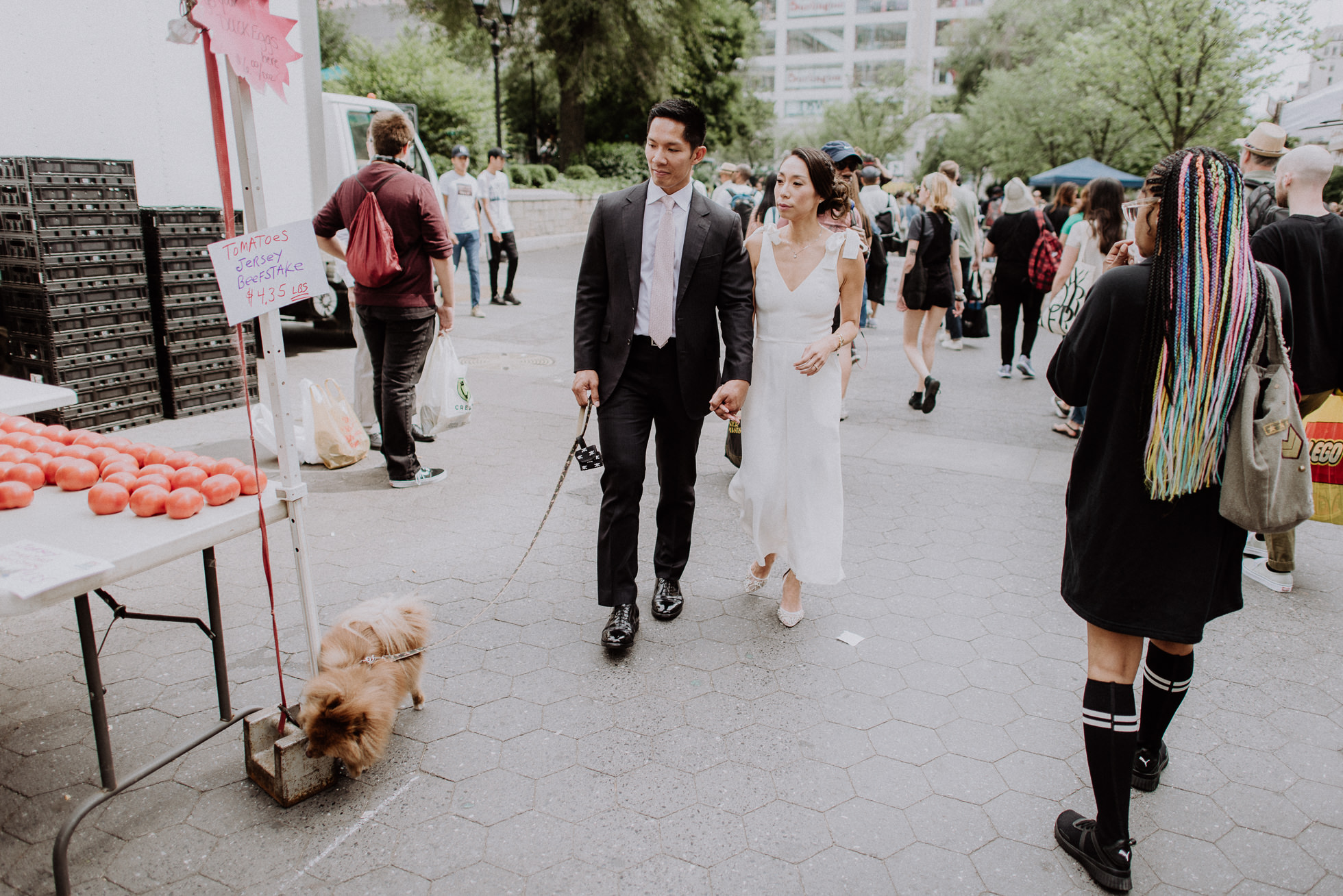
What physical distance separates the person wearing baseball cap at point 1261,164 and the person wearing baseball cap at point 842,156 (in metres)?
1.99

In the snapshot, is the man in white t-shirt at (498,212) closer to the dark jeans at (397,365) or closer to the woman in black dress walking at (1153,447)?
the dark jeans at (397,365)

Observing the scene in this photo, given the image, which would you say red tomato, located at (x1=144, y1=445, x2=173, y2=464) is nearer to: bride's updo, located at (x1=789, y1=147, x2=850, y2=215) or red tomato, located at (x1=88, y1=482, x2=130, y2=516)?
red tomato, located at (x1=88, y1=482, x2=130, y2=516)

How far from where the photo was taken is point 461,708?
10.6ft

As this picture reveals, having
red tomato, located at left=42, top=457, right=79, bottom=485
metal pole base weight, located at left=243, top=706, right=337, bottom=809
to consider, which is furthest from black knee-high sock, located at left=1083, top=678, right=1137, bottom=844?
red tomato, located at left=42, top=457, right=79, bottom=485

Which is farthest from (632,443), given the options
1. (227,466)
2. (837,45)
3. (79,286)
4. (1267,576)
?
(837,45)

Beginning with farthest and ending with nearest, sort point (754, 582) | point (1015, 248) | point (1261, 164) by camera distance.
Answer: point (1015, 248) → point (1261, 164) → point (754, 582)

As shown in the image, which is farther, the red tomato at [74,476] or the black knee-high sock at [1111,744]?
the red tomato at [74,476]

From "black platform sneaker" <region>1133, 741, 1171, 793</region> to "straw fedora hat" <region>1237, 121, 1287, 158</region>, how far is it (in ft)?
11.5

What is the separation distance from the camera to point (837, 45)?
320ft

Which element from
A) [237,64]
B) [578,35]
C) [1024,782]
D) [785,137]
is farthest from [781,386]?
[785,137]

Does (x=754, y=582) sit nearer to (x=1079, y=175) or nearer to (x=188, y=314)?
(x=188, y=314)

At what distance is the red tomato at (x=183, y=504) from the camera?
2.49 metres

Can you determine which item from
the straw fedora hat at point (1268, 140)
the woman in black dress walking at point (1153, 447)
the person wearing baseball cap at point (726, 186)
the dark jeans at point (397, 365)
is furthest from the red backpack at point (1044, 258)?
the woman in black dress walking at point (1153, 447)

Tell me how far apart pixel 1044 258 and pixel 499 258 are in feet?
25.3
